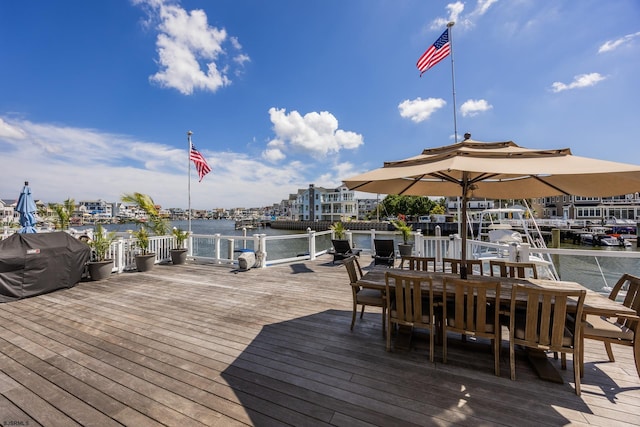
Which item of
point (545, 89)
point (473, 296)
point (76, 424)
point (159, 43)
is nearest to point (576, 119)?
point (545, 89)

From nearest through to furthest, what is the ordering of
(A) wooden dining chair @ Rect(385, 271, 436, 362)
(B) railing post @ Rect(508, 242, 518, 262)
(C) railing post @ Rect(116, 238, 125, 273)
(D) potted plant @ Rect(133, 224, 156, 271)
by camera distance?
(A) wooden dining chair @ Rect(385, 271, 436, 362), (B) railing post @ Rect(508, 242, 518, 262), (C) railing post @ Rect(116, 238, 125, 273), (D) potted plant @ Rect(133, 224, 156, 271)

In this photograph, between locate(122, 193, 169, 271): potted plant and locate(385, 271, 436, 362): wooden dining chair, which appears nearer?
locate(385, 271, 436, 362): wooden dining chair

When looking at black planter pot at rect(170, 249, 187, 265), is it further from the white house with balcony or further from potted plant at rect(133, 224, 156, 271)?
the white house with balcony

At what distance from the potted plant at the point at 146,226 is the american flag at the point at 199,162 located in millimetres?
2002

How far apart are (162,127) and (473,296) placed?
1369cm

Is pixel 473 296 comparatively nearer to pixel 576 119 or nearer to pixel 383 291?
pixel 383 291

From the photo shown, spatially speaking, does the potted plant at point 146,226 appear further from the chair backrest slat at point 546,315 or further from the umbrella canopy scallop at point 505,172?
the chair backrest slat at point 546,315

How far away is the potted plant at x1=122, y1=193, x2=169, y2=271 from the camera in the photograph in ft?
21.7

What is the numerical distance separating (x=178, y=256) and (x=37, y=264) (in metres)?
2.97

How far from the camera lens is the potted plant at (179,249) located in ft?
24.1

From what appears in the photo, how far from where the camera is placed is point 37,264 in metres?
4.66

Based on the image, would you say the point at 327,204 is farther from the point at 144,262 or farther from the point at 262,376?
the point at 262,376

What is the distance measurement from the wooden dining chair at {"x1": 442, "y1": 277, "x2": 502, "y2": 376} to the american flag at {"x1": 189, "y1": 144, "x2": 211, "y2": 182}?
8.84 metres

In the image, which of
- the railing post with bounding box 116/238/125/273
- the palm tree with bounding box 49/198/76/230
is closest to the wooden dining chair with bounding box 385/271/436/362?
the railing post with bounding box 116/238/125/273
